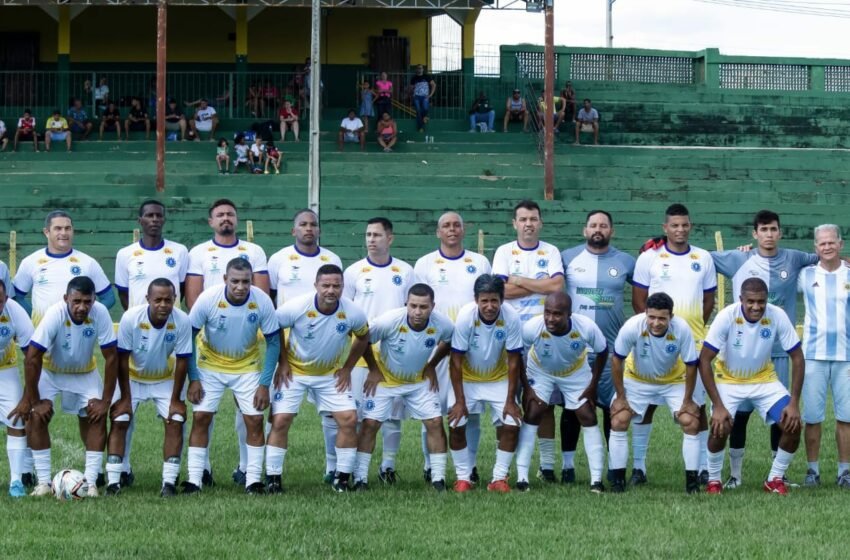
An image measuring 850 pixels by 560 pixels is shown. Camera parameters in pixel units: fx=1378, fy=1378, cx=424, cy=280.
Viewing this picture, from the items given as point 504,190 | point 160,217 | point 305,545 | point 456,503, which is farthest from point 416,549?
point 504,190

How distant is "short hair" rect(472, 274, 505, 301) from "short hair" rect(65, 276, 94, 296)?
9.89 ft

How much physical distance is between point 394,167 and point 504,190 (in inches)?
110

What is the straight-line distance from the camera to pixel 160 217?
11727 mm

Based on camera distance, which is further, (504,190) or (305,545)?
(504,190)

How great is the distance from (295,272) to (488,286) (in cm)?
182

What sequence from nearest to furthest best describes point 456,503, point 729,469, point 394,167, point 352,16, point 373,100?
point 456,503
point 729,469
point 394,167
point 373,100
point 352,16

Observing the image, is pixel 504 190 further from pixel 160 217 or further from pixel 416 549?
pixel 416 549

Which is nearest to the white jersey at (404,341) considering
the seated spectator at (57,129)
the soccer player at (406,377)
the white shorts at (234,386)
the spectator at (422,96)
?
the soccer player at (406,377)

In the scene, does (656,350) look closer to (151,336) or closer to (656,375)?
(656,375)

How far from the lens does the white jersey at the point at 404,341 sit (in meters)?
11.2

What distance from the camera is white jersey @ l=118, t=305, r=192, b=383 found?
1083 cm

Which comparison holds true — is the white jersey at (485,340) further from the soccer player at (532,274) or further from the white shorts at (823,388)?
the white shorts at (823,388)

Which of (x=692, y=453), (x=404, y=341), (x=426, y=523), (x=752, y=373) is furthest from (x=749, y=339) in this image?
(x=426, y=523)

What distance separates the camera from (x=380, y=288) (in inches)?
461
